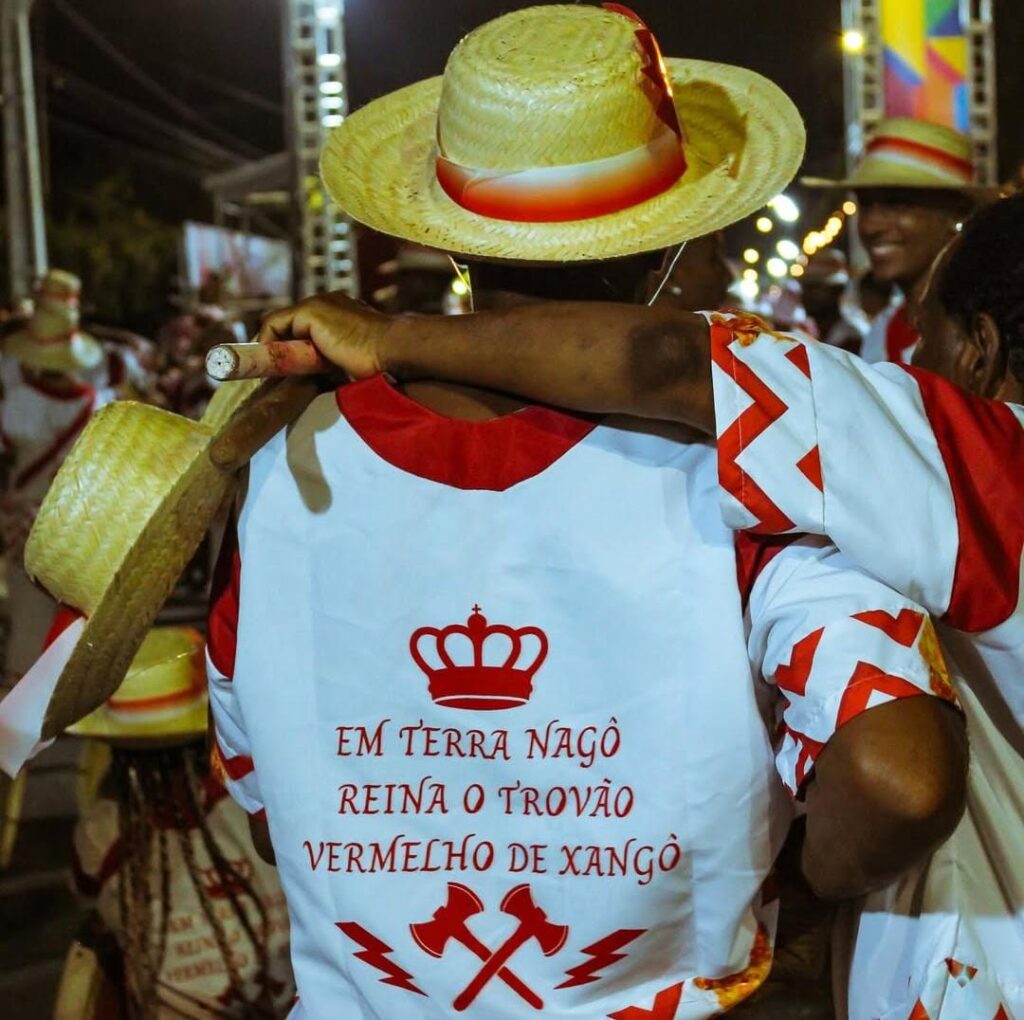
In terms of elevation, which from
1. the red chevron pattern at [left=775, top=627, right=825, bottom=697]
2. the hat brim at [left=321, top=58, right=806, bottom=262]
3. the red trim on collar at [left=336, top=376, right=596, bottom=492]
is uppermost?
the hat brim at [left=321, top=58, right=806, bottom=262]

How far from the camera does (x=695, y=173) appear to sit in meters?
1.87

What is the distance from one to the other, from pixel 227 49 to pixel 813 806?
2223 centimetres

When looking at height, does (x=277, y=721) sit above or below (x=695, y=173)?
below

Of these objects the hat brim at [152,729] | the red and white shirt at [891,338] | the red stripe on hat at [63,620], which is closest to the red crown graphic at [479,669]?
the red stripe on hat at [63,620]

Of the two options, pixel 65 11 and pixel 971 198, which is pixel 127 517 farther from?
pixel 65 11

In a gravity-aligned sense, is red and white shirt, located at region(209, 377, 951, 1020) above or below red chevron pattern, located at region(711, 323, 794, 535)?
below

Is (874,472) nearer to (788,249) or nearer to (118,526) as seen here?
(118,526)

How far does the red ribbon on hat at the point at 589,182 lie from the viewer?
1.74m

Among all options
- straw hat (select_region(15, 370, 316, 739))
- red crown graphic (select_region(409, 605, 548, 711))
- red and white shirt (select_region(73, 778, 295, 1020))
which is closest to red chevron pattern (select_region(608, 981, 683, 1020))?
red crown graphic (select_region(409, 605, 548, 711))

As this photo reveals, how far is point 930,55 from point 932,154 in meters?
3.32

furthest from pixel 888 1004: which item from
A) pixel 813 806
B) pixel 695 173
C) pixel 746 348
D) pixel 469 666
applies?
pixel 695 173

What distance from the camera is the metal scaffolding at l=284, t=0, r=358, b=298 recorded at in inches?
320

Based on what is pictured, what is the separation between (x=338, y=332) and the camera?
1772 millimetres

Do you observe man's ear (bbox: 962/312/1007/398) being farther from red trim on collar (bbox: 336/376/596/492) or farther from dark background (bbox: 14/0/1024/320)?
dark background (bbox: 14/0/1024/320)
